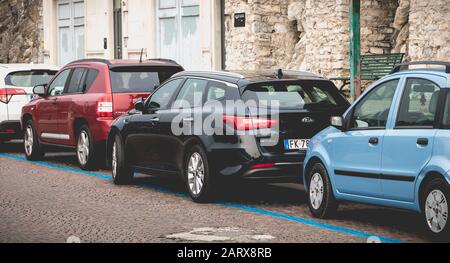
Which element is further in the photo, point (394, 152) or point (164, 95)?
point (164, 95)

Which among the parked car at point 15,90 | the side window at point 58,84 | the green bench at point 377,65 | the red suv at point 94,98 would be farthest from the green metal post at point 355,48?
the parked car at point 15,90

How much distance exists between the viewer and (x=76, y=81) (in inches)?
687

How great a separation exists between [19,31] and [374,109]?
3220 cm

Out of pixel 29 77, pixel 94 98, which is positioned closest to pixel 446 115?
pixel 94 98

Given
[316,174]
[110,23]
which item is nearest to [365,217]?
[316,174]

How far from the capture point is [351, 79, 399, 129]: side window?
10.2 m

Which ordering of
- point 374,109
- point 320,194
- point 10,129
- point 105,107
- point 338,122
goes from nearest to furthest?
point 374,109, point 338,122, point 320,194, point 105,107, point 10,129

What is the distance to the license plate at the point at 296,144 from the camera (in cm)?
1204

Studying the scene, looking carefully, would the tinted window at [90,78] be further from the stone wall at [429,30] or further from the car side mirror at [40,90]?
the stone wall at [429,30]

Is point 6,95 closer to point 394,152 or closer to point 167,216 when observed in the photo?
point 167,216

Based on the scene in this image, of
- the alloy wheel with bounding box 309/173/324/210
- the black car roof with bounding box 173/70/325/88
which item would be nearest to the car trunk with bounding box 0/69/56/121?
the black car roof with bounding box 173/70/325/88

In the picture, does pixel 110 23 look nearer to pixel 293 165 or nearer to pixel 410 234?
pixel 293 165

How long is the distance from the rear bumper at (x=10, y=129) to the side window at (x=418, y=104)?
1206 centimetres

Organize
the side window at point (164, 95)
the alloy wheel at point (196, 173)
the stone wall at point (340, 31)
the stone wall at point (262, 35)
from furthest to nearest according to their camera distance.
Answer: the stone wall at point (262, 35)
the stone wall at point (340, 31)
the side window at point (164, 95)
the alloy wheel at point (196, 173)
